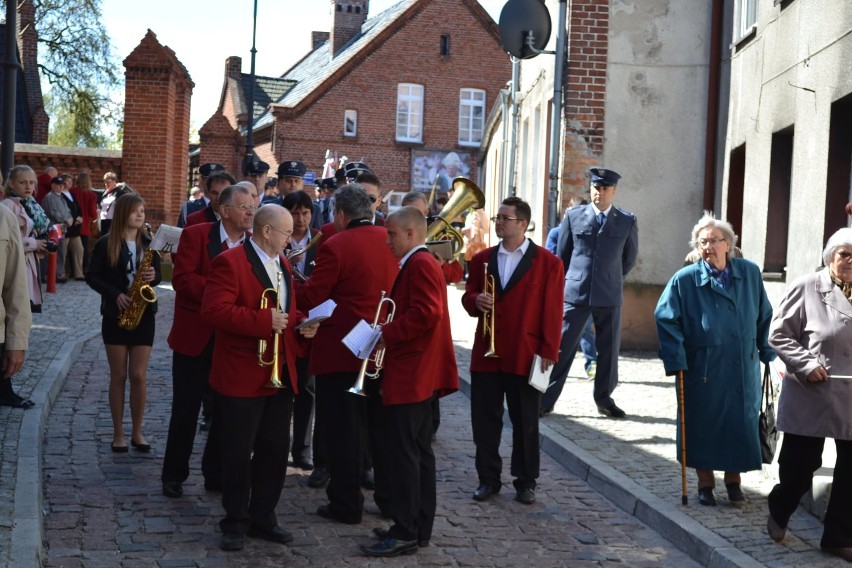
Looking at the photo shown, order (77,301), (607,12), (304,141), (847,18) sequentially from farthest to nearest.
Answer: (304,141) → (77,301) → (607,12) → (847,18)

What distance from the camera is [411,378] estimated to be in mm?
6734

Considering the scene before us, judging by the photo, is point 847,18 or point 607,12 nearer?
point 847,18

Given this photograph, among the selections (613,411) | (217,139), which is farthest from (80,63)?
(613,411)

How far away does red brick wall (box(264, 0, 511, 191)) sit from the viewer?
5000 centimetres

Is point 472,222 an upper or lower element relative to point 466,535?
upper

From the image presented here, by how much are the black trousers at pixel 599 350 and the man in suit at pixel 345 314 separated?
3.92 m

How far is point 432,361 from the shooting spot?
6.81 metres

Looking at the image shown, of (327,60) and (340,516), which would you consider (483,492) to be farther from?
(327,60)

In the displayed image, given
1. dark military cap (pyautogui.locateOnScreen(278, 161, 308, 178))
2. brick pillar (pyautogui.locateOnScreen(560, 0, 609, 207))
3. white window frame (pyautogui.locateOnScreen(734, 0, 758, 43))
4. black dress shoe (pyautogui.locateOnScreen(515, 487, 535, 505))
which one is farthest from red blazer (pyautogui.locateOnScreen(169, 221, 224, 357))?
brick pillar (pyautogui.locateOnScreen(560, 0, 609, 207))

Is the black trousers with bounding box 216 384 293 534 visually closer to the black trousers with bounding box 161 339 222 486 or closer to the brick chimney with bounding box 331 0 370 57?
the black trousers with bounding box 161 339 222 486

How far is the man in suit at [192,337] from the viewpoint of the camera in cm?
773

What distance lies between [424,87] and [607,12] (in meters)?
34.8

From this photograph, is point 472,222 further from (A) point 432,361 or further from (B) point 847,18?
(A) point 432,361

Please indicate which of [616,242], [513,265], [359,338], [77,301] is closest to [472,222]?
[77,301]
